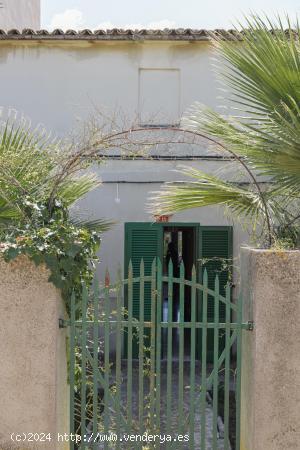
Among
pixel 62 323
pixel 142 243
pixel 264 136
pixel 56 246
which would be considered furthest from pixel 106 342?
pixel 142 243

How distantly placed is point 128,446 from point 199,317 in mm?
4793

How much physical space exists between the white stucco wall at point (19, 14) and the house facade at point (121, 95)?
12.5ft

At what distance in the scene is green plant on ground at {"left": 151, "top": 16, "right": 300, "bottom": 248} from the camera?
13.9 feet

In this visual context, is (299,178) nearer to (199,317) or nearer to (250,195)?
(250,195)

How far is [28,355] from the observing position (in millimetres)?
3801

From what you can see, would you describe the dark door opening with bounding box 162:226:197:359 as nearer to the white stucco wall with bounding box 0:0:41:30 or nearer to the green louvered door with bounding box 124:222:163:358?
the green louvered door with bounding box 124:222:163:358

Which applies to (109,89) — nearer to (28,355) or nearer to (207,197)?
(207,197)

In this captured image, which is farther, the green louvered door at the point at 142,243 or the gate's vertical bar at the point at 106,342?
the green louvered door at the point at 142,243

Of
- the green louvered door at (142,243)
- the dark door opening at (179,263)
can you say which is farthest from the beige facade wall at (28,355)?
the green louvered door at (142,243)

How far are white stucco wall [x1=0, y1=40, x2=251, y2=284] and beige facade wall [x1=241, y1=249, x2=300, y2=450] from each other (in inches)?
199

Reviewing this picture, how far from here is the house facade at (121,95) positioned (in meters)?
8.76

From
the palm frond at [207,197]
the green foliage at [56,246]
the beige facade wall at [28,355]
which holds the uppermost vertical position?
the palm frond at [207,197]

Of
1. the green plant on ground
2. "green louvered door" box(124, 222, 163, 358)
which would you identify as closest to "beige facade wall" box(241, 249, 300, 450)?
the green plant on ground

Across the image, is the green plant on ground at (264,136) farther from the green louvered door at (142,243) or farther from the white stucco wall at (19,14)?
the white stucco wall at (19,14)
